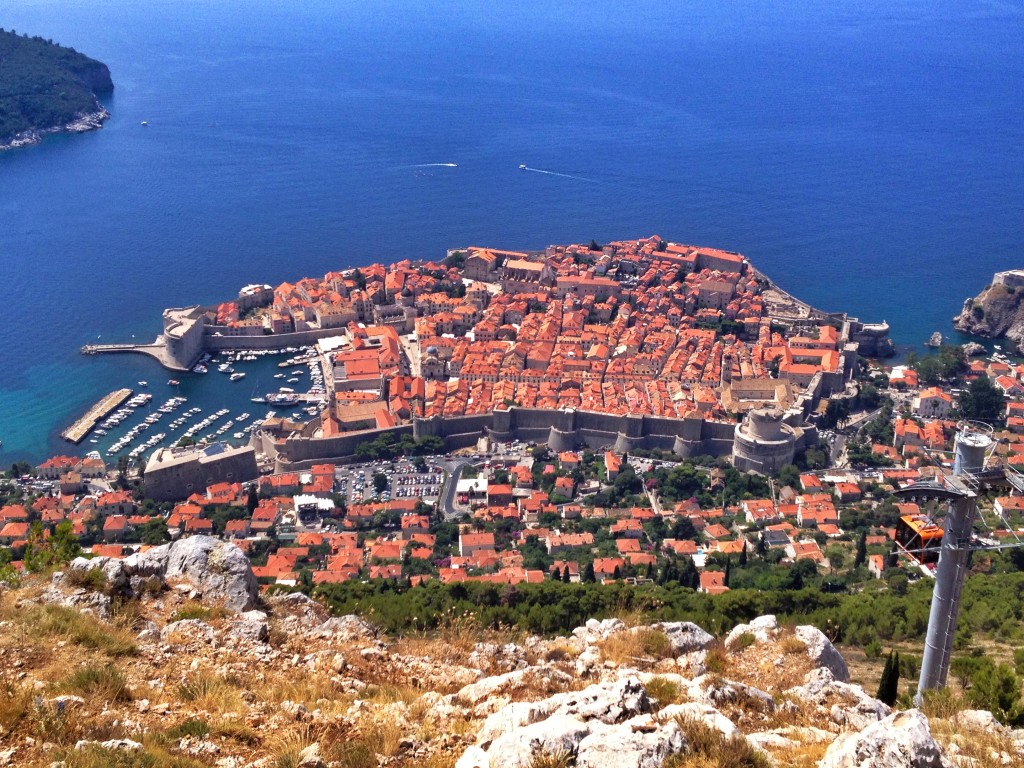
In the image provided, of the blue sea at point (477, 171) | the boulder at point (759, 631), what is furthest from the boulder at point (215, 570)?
the blue sea at point (477, 171)

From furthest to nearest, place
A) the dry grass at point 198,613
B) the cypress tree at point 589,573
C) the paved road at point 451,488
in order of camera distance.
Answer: the paved road at point 451,488 < the cypress tree at point 589,573 < the dry grass at point 198,613

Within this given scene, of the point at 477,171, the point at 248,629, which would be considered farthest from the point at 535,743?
the point at 477,171

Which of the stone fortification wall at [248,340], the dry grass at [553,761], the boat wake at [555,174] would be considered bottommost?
the stone fortification wall at [248,340]

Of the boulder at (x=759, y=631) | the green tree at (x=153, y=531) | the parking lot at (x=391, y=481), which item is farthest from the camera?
the parking lot at (x=391, y=481)

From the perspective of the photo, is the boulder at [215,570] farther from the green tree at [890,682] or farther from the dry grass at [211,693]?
the green tree at [890,682]

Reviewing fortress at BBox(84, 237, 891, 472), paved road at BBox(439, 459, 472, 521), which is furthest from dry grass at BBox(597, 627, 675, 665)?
fortress at BBox(84, 237, 891, 472)

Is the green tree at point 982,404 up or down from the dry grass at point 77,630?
down

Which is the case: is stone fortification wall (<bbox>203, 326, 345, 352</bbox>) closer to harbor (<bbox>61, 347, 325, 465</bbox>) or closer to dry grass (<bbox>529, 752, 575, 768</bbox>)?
harbor (<bbox>61, 347, 325, 465</bbox>)
